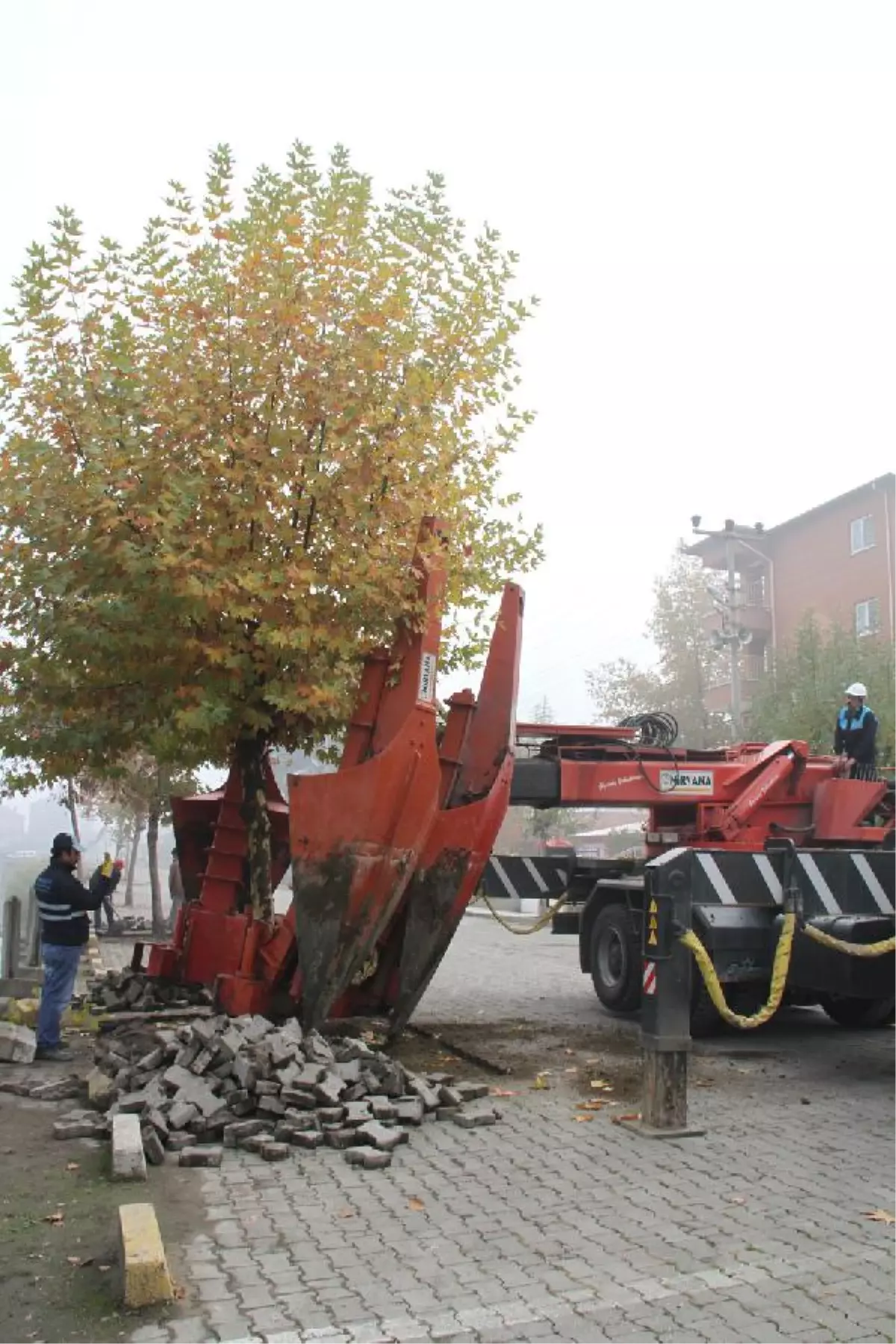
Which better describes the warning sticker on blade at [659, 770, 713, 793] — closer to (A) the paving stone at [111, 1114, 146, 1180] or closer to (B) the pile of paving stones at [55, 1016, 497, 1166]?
(B) the pile of paving stones at [55, 1016, 497, 1166]

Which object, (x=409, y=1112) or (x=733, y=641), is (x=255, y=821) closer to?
(x=409, y=1112)

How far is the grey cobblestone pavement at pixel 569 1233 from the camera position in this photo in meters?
4.07

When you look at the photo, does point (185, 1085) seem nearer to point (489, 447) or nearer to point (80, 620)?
point (80, 620)

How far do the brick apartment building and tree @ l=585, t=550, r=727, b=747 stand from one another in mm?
918

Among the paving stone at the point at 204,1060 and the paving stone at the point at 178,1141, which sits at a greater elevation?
the paving stone at the point at 204,1060

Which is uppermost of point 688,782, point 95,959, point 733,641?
point 733,641

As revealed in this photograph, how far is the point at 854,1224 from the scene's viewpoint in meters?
5.13

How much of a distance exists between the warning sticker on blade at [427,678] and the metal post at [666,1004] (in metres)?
2.03

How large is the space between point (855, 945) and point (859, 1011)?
2870 mm

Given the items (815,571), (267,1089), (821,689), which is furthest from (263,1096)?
(815,571)

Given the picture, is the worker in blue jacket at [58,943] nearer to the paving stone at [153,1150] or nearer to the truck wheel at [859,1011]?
Answer: the paving stone at [153,1150]

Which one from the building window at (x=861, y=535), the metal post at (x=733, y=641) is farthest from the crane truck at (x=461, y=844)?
the building window at (x=861, y=535)

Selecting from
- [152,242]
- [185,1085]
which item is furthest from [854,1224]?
[152,242]

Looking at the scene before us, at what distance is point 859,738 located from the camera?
1106 cm
